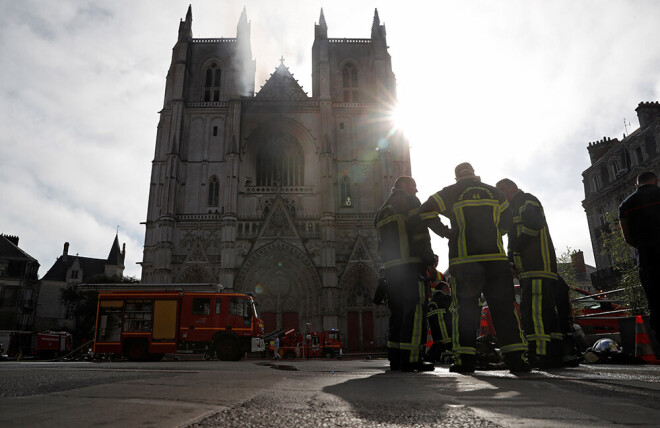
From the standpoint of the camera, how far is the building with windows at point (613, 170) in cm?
2525

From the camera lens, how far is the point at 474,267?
443 centimetres

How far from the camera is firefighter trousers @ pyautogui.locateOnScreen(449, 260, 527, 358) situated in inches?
166

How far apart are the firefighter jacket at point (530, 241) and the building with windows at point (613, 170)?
24.1 meters

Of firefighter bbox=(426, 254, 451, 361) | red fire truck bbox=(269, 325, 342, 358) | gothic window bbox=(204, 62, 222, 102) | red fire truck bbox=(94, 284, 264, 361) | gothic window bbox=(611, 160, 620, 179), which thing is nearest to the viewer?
firefighter bbox=(426, 254, 451, 361)

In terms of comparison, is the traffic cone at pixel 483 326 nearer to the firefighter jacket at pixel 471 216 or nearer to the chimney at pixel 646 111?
the firefighter jacket at pixel 471 216

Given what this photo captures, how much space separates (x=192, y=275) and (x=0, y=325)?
2965 cm

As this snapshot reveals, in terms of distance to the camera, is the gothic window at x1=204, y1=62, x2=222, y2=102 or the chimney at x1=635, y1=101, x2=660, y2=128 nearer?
the chimney at x1=635, y1=101, x2=660, y2=128

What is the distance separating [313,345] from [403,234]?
18512 millimetres

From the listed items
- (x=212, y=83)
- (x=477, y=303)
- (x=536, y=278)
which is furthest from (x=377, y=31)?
(x=477, y=303)

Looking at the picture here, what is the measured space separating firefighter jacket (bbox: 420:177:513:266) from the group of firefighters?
0.03ft

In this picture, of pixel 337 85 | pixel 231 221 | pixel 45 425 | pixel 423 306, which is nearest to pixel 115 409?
pixel 45 425

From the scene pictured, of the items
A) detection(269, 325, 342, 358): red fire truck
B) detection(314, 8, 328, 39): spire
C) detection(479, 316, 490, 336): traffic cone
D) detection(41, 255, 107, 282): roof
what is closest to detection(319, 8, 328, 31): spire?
detection(314, 8, 328, 39): spire

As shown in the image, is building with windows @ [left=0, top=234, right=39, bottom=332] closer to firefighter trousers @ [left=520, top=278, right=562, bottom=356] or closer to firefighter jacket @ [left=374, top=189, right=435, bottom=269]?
firefighter jacket @ [left=374, top=189, right=435, bottom=269]

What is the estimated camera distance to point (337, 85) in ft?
116
